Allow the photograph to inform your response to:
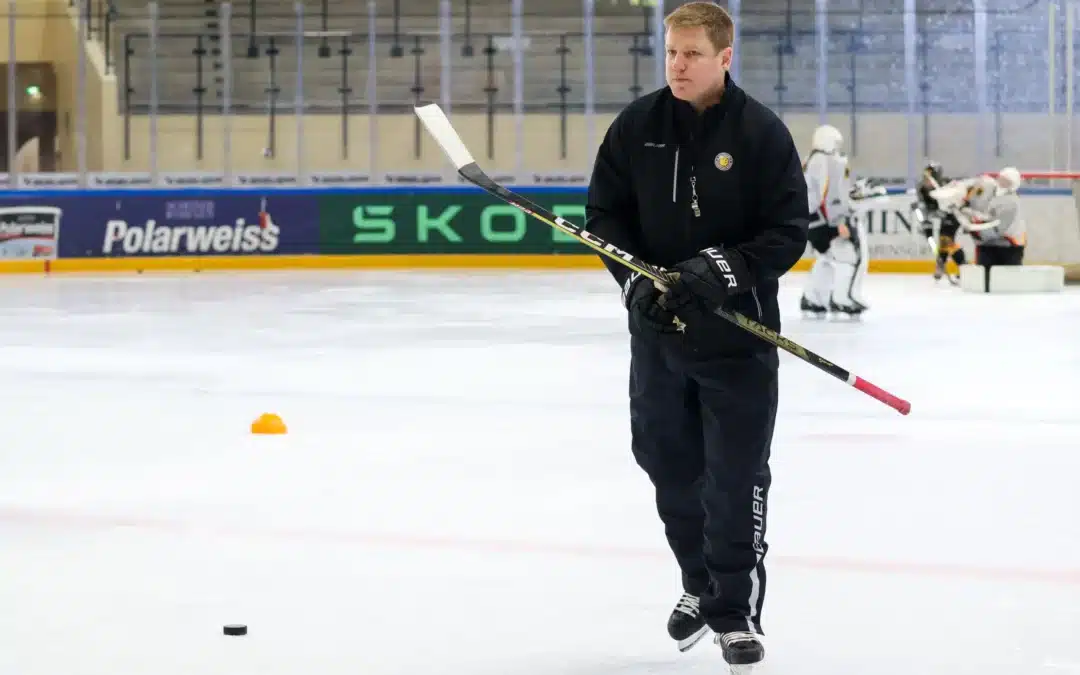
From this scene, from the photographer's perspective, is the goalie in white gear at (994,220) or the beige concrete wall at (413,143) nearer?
the goalie in white gear at (994,220)

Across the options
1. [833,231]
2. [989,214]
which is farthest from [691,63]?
[989,214]

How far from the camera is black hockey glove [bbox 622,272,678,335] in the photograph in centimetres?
312

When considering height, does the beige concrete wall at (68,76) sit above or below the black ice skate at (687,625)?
above

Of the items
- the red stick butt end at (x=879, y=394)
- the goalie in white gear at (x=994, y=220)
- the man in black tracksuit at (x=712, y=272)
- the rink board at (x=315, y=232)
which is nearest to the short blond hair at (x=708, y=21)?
the man in black tracksuit at (x=712, y=272)

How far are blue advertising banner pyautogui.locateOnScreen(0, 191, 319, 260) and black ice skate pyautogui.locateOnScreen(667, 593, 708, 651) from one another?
669 inches

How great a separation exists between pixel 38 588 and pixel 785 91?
1686 centimetres

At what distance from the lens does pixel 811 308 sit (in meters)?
12.9

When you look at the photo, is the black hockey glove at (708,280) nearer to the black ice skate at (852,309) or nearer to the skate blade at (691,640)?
the skate blade at (691,640)

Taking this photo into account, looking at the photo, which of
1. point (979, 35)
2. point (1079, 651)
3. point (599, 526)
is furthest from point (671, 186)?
point (979, 35)

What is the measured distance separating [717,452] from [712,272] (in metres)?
0.35

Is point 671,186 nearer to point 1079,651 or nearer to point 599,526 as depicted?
point 1079,651

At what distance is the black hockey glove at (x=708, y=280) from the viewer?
9.95 feet

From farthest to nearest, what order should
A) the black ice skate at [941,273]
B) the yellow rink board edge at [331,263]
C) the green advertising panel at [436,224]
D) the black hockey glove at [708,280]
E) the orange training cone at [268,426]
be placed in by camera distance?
the green advertising panel at [436,224]
the yellow rink board edge at [331,263]
the black ice skate at [941,273]
the orange training cone at [268,426]
the black hockey glove at [708,280]

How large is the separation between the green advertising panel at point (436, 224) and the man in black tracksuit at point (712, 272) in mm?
16590
